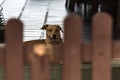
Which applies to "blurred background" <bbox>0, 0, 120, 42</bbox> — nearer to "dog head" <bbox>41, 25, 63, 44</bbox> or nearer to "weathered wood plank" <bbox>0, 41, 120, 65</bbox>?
"dog head" <bbox>41, 25, 63, 44</bbox>

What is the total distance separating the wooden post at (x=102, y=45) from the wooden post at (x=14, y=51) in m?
0.37

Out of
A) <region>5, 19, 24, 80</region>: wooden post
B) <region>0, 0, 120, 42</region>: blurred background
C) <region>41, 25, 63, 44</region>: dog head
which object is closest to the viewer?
<region>5, 19, 24, 80</region>: wooden post

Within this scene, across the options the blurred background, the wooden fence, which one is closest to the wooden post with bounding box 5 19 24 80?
the wooden fence

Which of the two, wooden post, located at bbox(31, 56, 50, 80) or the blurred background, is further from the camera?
the blurred background

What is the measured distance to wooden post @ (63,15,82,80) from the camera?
2.21 m

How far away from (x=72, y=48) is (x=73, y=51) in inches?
0.6

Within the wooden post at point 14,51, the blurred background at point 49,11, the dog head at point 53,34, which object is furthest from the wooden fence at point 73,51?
the blurred background at point 49,11

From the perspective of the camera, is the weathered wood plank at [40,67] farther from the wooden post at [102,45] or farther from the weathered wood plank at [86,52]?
the wooden post at [102,45]

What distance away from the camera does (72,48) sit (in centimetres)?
224

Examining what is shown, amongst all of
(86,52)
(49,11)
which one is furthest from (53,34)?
(49,11)

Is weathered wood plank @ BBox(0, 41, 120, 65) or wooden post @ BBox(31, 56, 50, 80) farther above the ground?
weathered wood plank @ BBox(0, 41, 120, 65)

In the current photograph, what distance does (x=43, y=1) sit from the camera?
998 cm

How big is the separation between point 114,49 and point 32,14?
5896mm

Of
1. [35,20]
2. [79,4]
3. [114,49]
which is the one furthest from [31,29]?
[114,49]
